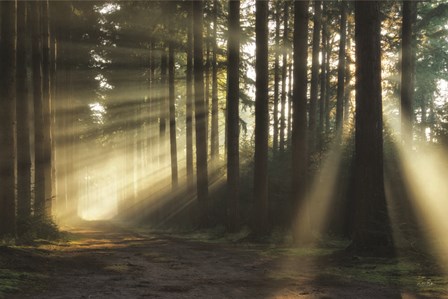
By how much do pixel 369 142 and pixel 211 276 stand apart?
14.7ft

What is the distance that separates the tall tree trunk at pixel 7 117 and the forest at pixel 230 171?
35 mm

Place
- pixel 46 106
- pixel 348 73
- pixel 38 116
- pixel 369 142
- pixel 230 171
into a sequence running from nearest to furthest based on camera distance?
pixel 369 142 < pixel 38 116 < pixel 230 171 < pixel 46 106 < pixel 348 73

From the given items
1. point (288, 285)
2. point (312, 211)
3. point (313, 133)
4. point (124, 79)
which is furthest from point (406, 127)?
point (124, 79)

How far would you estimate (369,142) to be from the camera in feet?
36.7

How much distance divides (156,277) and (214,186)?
1718 centimetres

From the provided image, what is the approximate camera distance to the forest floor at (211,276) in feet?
24.9

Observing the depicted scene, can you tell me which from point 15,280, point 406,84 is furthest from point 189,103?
point 15,280

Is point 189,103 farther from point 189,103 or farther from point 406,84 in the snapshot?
point 406,84

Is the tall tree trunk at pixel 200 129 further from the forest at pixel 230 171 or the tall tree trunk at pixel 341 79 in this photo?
the tall tree trunk at pixel 341 79

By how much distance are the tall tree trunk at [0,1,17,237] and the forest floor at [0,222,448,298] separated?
1.60 metres

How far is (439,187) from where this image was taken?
15.4 meters

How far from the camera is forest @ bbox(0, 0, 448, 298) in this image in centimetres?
936

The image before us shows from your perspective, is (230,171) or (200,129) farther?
(200,129)

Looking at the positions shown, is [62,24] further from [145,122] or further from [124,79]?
[145,122]
